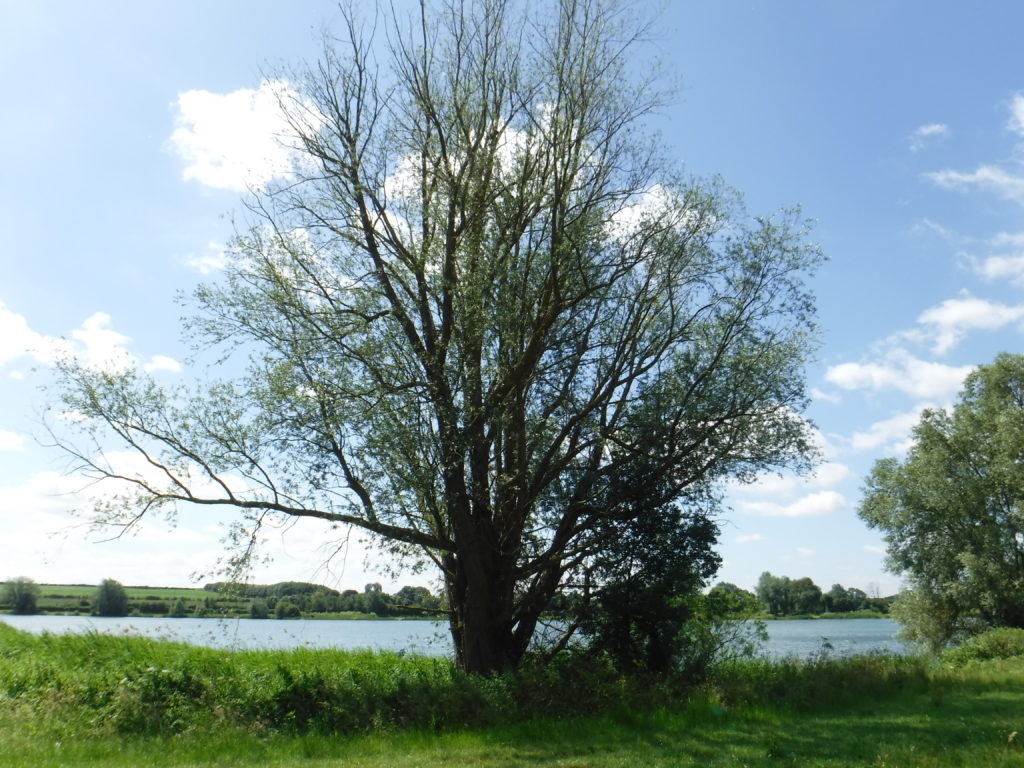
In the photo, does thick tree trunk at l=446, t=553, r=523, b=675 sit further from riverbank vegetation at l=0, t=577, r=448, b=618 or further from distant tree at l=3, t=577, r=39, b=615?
distant tree at l=3, t=577, r=39, b=615

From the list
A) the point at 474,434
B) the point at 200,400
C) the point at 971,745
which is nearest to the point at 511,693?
the point at 474,434

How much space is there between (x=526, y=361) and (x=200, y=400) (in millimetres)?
6608

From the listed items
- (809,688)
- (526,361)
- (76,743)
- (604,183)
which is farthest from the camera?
(604,183)

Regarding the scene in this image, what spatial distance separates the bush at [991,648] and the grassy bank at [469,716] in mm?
Answer: 11167

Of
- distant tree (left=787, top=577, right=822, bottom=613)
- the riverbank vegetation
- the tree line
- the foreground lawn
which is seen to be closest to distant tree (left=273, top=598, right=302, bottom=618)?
the riverbank vegetation

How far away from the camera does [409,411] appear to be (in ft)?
48.5

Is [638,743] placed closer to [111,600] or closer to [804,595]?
[111,600]

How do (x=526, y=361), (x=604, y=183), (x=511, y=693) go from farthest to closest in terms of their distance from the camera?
(x=604, y=183), (x=526, y=361), (x=511, y=693)

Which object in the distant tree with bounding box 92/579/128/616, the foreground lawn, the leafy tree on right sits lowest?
the foreground lawn

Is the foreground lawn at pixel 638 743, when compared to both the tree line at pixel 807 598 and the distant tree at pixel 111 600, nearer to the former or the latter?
the distant tree at pixel 111 600

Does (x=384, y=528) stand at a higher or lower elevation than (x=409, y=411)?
lower

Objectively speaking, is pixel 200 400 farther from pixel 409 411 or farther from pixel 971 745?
pixel 971 745

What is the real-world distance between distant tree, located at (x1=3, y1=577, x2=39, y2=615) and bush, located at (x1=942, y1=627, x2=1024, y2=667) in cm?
3742

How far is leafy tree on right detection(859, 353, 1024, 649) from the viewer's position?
3316 centimetres
